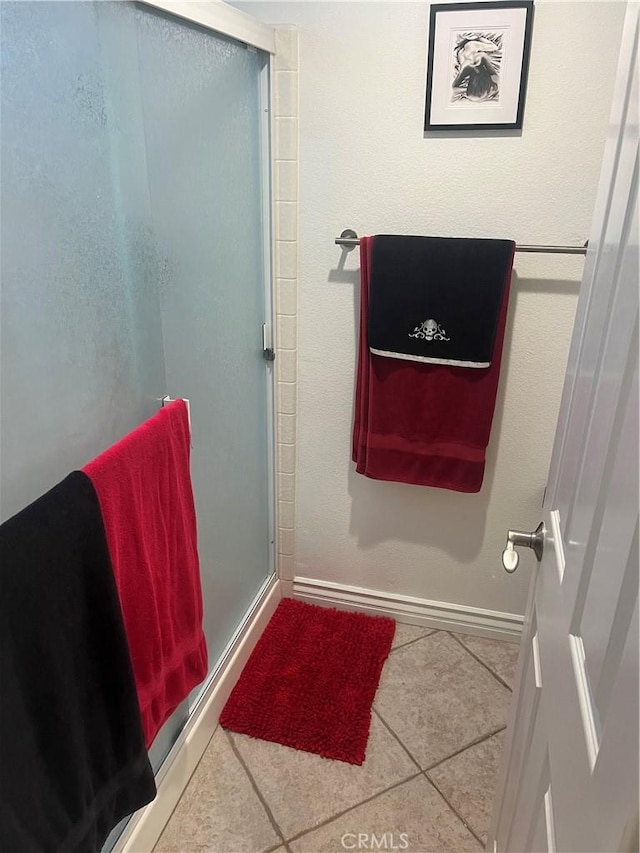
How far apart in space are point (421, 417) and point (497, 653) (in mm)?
836

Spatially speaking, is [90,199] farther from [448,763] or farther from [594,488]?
[448,763]

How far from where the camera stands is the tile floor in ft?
4.70

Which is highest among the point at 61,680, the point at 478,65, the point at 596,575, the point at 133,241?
the point at 478,65

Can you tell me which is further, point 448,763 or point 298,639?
point 298,639

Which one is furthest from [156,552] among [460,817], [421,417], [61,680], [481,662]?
[481,662]

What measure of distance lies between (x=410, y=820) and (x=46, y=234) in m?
1.47

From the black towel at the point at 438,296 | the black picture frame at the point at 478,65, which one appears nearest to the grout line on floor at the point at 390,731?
the black towel at the point at 438,296

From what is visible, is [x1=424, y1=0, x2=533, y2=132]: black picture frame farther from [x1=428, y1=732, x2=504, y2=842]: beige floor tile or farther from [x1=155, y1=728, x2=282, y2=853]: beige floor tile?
[x1=155, y1=728, x2=282, y2=853]: beige floor tile

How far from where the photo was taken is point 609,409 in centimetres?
65

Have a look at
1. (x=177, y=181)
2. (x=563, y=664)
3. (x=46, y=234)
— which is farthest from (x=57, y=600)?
(x=177, y=181)

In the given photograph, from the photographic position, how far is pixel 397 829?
57.4 inches

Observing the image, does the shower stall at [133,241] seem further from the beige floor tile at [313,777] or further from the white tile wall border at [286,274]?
the beige floor tile at [313,777]

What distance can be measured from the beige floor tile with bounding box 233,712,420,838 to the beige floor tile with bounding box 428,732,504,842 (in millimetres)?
86

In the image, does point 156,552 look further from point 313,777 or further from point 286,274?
point 286,274
